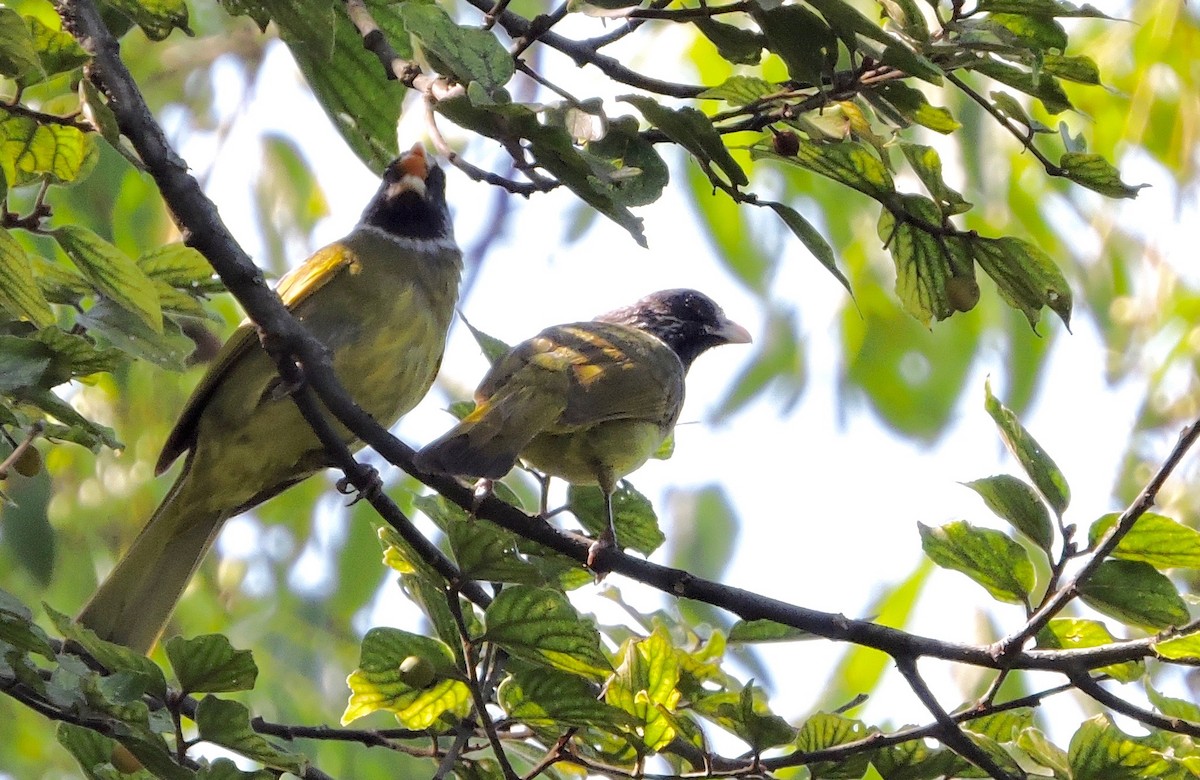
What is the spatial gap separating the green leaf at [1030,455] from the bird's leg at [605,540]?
2.62 ft

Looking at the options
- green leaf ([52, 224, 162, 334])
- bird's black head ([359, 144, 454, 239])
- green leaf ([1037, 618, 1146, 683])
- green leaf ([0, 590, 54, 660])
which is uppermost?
bird's black head ([359, 144, 454, 239])

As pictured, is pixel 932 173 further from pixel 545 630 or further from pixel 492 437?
pixel 492 437

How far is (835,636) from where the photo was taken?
2.43 metres

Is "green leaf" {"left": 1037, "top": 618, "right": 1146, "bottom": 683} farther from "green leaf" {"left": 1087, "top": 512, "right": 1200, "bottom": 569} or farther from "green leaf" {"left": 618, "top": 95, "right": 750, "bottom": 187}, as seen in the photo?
"green leaf" {"left": 618, "top": 95, "right": 750, "bottom": 187}

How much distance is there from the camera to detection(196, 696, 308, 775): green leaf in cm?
216

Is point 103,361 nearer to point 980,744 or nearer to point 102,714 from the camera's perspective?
point 102,714

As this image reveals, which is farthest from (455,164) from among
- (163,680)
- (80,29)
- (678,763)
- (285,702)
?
(285,702)

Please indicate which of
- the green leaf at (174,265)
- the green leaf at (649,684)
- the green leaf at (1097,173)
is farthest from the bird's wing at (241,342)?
the green leaf at (1097,173)

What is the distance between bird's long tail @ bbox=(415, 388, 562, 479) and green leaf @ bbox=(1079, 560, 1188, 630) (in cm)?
115

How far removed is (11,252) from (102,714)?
2.41 ft

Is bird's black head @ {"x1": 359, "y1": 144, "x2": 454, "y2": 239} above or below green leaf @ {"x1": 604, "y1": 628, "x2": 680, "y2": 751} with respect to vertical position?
above

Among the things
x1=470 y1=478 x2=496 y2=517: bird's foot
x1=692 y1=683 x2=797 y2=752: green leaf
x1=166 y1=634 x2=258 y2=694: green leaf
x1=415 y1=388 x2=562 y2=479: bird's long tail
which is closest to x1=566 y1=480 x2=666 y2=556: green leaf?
x1=415 y1=388 x2=562 y2=479: bird's long tail

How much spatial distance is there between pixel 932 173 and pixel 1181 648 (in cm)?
87

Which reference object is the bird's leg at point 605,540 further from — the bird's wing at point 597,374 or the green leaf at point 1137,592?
the green leaf at point 1137,592
